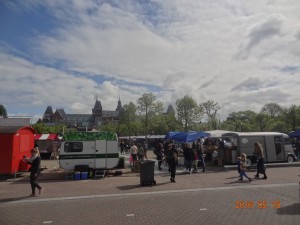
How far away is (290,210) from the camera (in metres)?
8.66

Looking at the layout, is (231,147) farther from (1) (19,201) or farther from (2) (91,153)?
(1) (19,201)

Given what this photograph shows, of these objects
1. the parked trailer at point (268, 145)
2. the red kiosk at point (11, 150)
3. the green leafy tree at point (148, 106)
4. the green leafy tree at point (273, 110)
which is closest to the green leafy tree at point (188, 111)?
the green leafy tree at point (148, 106)

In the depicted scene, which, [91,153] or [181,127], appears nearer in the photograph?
[91,153]

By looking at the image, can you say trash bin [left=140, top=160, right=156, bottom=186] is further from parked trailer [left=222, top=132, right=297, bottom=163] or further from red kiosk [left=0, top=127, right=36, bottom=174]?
parked trailer [left=222, top=132, right=297, bottom=163]

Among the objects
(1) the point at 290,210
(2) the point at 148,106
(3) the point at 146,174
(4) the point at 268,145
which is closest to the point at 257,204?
(1) the point at 290,210

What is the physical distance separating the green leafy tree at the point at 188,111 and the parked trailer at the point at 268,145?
49.4 meters

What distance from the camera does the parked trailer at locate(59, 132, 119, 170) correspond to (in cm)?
1689

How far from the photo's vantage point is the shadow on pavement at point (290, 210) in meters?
8.35

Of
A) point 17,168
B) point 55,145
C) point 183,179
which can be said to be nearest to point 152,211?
point 183,179

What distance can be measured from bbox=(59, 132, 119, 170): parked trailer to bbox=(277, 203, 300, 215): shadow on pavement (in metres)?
10.4

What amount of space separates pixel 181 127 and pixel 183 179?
5986 cm

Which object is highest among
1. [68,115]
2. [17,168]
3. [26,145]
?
[68,115]

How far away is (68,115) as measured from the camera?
168750mm

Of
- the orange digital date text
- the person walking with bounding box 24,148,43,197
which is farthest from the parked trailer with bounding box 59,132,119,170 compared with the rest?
the orange digital date text
